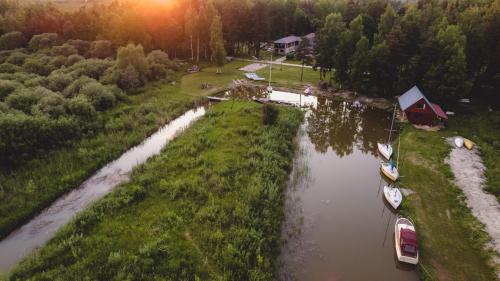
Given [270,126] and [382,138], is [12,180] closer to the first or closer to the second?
[270,126]

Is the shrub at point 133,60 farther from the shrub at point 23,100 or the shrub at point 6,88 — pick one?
the shrub at point 23,100

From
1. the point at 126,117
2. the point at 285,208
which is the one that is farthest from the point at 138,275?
the point at 126,117

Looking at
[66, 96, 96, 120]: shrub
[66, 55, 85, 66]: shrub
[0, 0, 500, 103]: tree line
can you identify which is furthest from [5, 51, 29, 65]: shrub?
[66, 96, 96, 120]: shrub

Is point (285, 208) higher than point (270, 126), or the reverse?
point (270, 126)

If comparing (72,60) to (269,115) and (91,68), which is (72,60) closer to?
(91,68)

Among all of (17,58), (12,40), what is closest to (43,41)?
(12,40)

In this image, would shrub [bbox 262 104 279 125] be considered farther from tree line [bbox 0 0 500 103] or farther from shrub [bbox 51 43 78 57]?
shrub [bbox 51 43 78 57]
